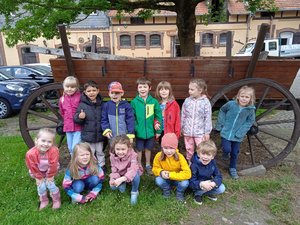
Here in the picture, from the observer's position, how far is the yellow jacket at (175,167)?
2926 mm

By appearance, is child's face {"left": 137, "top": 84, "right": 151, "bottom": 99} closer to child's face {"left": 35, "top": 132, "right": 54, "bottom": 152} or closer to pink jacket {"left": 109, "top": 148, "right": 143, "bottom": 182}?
pink jacket {"left": 109, "top": 148, "right": 143, "bottom": 182}

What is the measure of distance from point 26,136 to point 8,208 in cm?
110

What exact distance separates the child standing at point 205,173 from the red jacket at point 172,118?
0.48 metres

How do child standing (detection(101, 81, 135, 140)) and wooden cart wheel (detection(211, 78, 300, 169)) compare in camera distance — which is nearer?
child standing (detection(101, 81, 135, 140))

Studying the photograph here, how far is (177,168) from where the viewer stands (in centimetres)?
300

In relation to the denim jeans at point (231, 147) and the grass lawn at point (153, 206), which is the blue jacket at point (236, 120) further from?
the grass lawn at point (153, 206)

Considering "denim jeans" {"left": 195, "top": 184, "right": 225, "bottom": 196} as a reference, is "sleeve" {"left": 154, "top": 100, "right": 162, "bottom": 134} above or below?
above

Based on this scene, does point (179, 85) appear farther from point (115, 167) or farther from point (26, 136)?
point (26, 136)

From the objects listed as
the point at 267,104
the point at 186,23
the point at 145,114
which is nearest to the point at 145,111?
the point at 145,114

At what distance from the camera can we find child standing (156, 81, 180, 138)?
3.31 meters

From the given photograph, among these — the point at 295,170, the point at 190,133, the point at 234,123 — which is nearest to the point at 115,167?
the point at 190,133

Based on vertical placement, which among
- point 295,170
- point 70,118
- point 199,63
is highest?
point 199,63

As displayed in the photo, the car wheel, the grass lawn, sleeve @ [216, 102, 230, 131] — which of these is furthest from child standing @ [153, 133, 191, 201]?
the car wheel

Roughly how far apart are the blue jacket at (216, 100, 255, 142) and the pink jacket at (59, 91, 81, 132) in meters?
1.81
